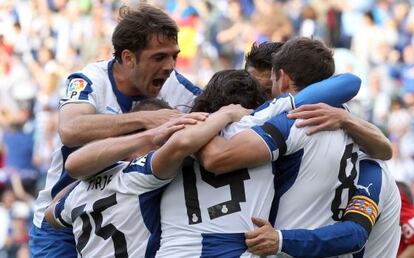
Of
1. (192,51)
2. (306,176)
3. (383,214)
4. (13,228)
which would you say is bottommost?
(13,228)

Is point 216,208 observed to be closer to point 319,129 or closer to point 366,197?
point 319,129

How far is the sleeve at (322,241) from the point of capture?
5.37 m

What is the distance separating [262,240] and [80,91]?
5.60ft

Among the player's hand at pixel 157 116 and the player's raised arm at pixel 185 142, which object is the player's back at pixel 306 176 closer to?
the player's raised arm at pixel 185 142

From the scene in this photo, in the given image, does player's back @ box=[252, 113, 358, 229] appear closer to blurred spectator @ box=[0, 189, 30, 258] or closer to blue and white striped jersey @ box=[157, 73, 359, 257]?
blue and white striped jersey @ box=[157, 73, 359, 257]

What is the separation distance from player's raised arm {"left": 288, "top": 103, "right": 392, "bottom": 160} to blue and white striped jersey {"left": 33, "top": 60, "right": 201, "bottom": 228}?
1346mm

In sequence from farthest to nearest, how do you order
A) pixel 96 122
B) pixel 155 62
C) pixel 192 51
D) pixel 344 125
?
1. pixel 192 51
2. pixel 155 62
3. pixel 96 122
4. pixel 344 125

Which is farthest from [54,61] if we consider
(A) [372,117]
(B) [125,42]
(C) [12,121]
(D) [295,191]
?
(D) [295,191]

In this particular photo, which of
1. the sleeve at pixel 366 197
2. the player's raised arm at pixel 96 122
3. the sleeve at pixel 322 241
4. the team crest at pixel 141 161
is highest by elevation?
the player's raised arm at pixel 96 122

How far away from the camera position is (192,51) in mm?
19688

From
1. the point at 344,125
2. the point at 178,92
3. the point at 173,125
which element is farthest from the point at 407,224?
the point at 173,125

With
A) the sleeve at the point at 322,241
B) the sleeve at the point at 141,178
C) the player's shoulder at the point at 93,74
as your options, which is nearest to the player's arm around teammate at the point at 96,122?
the player's shoulder at the point at 93,74

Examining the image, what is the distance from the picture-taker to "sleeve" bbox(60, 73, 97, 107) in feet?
21.2

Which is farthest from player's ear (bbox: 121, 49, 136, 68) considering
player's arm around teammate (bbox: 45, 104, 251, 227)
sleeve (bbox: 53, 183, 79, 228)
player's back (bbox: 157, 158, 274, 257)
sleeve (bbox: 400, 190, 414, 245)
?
sleeve (bbox: 400, 190, 414, 245)
